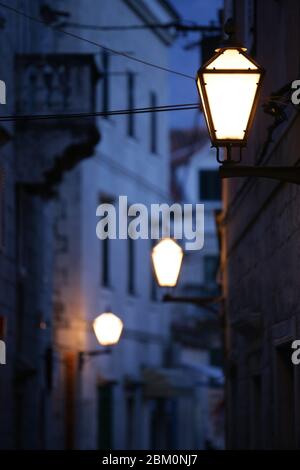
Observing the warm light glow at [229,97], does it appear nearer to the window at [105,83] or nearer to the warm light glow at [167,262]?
the warm light glow at [167,262]

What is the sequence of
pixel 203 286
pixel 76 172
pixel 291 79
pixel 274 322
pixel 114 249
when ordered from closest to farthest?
pixel 291 79 → pixel 274 322 → pixel 76 172 → pixel 114 249 → pixel 203 286

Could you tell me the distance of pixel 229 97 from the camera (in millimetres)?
8914

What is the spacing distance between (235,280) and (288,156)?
6.23 meters

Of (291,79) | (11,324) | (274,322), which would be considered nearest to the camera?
(291,79)

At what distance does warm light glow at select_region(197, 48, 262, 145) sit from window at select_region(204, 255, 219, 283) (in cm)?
3850

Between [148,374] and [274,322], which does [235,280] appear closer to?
[274,322]

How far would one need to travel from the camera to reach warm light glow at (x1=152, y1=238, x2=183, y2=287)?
15859 millimetres

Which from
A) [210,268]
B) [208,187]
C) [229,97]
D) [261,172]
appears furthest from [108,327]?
[208,187]

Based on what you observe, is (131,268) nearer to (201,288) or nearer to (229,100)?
(201,288)

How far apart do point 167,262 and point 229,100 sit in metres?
7.11

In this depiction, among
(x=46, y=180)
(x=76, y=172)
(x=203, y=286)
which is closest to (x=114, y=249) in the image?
(x=76, y=172)

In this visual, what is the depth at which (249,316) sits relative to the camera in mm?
14094

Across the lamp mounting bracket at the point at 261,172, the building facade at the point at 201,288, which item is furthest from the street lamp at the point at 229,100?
the building facade at the point at 201,288

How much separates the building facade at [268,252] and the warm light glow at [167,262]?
760 millimetres
